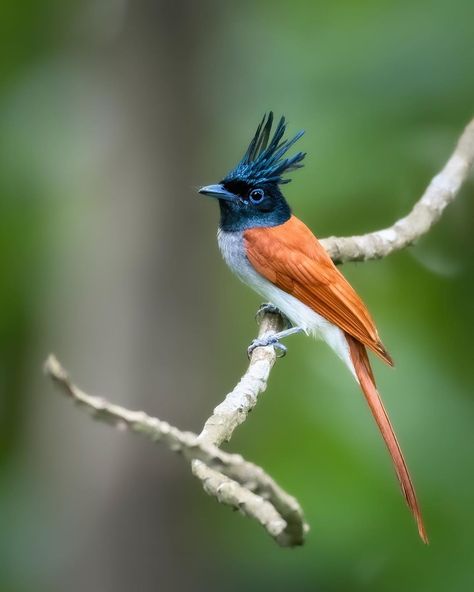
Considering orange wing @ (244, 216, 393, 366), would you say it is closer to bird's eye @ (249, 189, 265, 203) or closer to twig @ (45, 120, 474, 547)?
bird's eye @ (249, 189, 265, 203)

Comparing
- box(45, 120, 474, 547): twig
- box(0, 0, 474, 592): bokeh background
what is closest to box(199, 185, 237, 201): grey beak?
box(0, 0, 474, 592): bokeh background

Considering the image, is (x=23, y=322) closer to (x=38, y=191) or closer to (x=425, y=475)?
(x=38, y=191)

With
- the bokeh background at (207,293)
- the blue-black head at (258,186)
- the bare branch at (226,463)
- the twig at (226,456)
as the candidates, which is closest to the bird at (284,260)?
the blue-black head at (258,186)

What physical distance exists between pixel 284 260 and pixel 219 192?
412 mm

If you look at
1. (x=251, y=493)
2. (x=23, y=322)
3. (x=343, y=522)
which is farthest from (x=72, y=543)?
(x=251, y=493)

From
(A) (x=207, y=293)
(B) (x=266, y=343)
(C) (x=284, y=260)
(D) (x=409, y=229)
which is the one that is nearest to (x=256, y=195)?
(C) (x=284, y=260)

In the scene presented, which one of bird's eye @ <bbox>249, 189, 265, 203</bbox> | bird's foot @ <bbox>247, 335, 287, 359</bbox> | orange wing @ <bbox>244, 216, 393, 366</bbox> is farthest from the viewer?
bird's eye @ <bbox>249, 189, 265, 203</bbox>

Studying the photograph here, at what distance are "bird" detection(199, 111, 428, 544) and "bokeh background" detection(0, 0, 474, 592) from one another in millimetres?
813

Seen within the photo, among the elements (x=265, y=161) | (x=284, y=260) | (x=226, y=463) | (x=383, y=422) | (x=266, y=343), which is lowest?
(x=226, y=463)

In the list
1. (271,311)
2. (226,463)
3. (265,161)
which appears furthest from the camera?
(271,311)

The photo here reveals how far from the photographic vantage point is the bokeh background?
4.90 meters

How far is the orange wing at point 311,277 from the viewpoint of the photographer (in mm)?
4176

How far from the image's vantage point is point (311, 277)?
4.23m

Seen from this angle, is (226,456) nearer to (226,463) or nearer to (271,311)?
(226,463)
